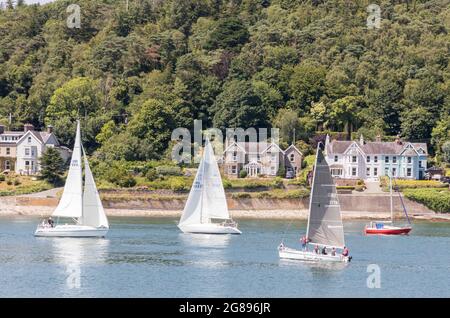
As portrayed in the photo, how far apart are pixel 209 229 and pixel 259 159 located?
3172 cm

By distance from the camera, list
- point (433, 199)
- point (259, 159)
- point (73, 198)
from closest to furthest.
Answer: point (73, 198) < point (433, 199) < point (259, 159)

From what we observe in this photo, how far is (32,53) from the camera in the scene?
152500 mm

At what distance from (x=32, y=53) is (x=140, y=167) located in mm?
47231

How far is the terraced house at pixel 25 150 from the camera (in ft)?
381

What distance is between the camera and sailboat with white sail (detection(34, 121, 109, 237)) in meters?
77.4

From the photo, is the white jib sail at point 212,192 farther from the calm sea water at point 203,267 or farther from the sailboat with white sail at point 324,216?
the sailboat with white sail at point 324,216

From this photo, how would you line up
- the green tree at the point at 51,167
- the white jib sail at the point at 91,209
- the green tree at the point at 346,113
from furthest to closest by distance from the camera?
1. the green tree at the point at 346,113
2. the green tree at the point at 51,167
3. the white jib sail at the point at 91,209

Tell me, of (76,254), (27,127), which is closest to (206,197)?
(76,254)

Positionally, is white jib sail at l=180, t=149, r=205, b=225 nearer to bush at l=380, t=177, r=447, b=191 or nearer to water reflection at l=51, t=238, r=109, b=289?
water reflection at l=51, t=238, r=109, b=289

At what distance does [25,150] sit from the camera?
Result: 382ft

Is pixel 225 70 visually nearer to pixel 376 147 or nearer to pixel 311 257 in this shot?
pixel 376 147

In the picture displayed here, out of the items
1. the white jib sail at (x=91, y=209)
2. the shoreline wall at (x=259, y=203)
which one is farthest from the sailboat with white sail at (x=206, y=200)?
the shoreline wall at (x=259, y=203)

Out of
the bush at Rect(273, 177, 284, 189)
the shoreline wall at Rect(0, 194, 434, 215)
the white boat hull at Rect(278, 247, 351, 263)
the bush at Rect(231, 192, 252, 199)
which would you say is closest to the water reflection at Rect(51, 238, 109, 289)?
the white boat hull at Rect(278, 247, 351, 263)
